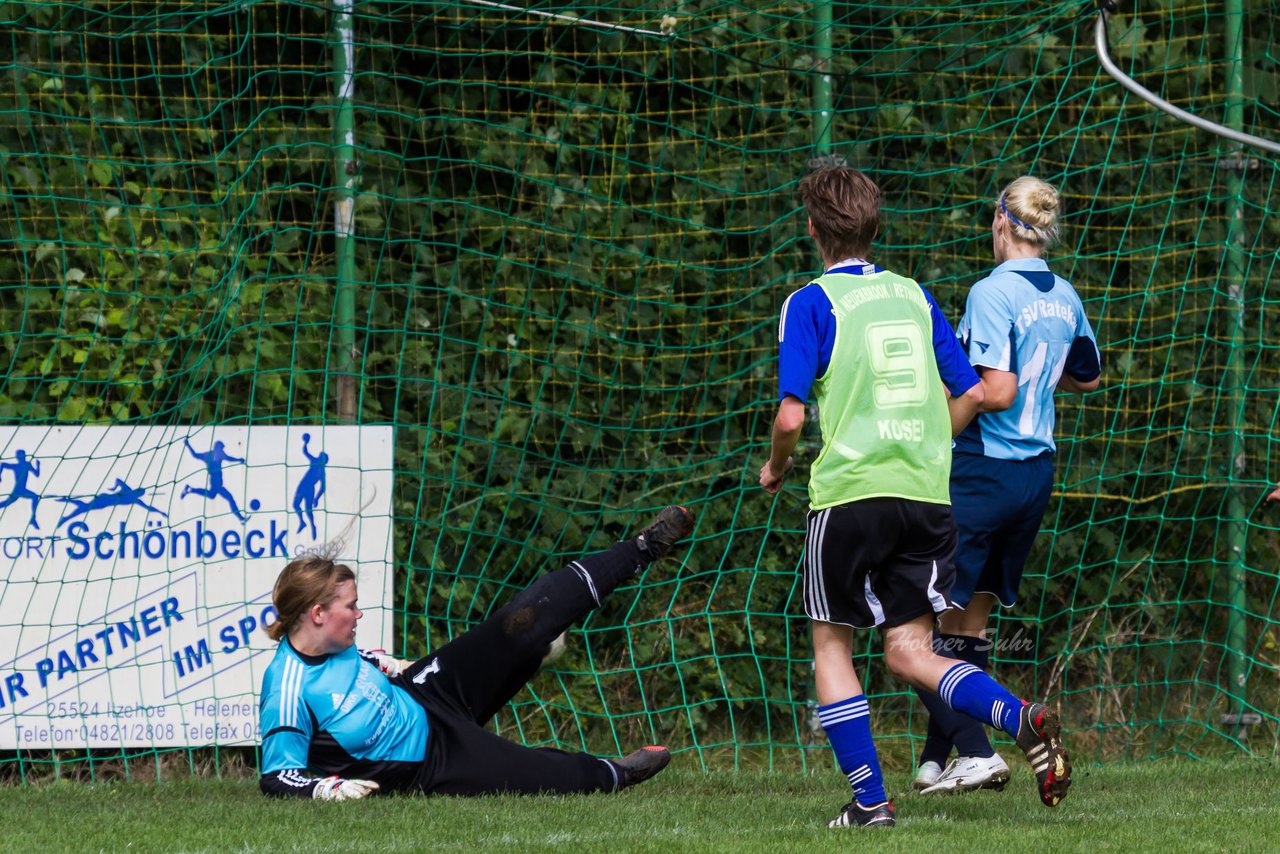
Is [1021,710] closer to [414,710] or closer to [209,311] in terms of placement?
[414,710]

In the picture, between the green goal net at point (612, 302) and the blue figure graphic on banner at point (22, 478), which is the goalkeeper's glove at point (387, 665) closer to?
the green goal net at point (612, 302)

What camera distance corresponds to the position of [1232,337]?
257 inches

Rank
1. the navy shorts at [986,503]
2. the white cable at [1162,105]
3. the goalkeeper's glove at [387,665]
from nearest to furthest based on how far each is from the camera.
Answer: the navy shorts at [986,503] → the goalkeeper's glove at [387,665] → the white cable at [1162,105]

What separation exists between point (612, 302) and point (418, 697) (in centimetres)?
230

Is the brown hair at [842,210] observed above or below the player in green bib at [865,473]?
above

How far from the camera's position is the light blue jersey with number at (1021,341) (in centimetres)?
470

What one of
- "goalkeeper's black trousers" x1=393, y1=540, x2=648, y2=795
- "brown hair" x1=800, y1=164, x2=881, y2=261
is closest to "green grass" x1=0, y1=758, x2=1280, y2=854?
"goalkeeper's black trousers" x1=393, y1=540, x2=648, y2=795

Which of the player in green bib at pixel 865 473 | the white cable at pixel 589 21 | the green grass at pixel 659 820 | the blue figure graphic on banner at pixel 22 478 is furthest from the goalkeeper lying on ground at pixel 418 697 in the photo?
the white cable at pixel 589 21

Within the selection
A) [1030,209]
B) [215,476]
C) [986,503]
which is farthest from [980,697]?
[215,476]

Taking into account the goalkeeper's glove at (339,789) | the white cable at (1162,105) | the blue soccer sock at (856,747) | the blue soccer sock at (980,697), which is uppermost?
the white cable at (1162,105)

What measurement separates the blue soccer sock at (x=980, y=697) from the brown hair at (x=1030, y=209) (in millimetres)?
1516

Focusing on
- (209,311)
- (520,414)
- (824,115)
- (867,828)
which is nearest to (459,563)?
(520,414)

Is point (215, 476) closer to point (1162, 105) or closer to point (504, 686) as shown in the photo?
point (504, 686)

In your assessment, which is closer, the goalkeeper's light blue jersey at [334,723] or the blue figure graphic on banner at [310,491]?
the goalkeeper's light blue jersey at [334,723]
